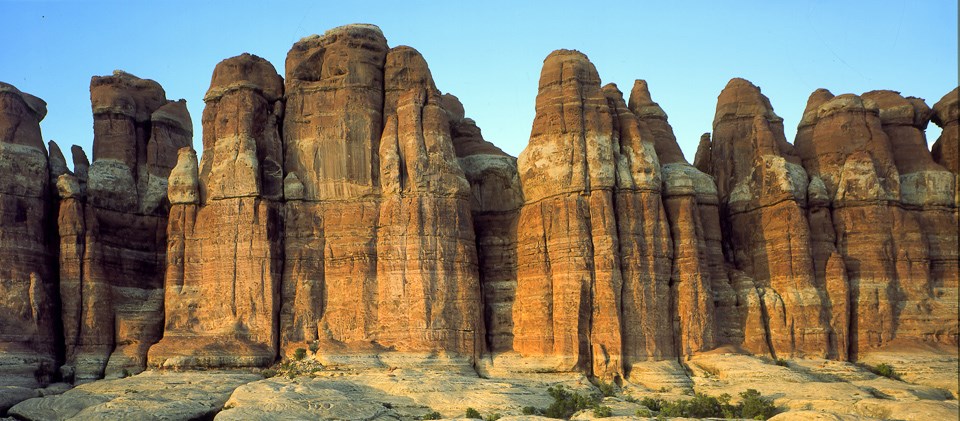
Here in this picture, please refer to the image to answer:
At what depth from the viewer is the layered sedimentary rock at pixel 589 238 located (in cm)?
5147

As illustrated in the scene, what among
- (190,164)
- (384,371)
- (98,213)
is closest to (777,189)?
(384,371)

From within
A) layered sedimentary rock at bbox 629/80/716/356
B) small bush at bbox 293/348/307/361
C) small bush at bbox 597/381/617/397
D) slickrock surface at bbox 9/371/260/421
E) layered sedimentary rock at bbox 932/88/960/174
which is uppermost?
layered sedimentary rock at bbox 932/88/960/174

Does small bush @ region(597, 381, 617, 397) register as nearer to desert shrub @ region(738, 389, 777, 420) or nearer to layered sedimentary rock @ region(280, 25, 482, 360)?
desert shrub @ region(738, 389, 777, 420)

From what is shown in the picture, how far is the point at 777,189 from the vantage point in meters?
57.0

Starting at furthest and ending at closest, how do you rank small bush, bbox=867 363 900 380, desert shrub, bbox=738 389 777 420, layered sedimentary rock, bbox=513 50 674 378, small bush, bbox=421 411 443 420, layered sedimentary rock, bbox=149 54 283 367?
layered sedimentary rock, bbox=149 54 283 367 < small bush, bbox=867 363 900 380 < layered sedimentary rock, bbox=513 50 674 378 < desert shrub, bbox=738 389 777 420 < small bush, bbox=421 411 443 420

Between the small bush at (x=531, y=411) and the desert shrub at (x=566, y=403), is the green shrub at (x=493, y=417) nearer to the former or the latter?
the small bush at (x=531, y=411)

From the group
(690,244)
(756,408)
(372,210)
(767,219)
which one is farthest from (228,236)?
(767,219)

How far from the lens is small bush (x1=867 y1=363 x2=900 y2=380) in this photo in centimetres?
5172

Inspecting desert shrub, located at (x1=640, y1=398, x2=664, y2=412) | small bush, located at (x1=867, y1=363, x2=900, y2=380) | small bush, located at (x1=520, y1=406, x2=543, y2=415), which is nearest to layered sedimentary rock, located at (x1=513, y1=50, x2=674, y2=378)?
desert shrub, located at (x1=640, y1=398, x2=664, y2=412)

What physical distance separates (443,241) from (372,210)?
15.1 feet

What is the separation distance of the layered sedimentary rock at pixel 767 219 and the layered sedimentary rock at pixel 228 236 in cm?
2594

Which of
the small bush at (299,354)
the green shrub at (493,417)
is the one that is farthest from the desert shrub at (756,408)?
the small bush at (299,354)

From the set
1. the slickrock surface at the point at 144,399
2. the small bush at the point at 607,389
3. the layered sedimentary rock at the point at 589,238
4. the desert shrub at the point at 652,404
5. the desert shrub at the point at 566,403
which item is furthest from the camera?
the layered sedimentary rock at the point at 589,238

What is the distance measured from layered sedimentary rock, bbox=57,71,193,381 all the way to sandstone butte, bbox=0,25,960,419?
13 centimetres
